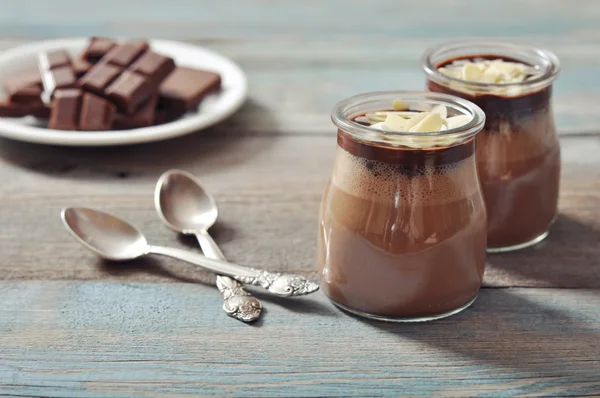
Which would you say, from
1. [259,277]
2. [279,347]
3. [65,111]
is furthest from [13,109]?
[279,347]

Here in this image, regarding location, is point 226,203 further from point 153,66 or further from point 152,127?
point 153,66

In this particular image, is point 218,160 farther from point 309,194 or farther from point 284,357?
point 284,357

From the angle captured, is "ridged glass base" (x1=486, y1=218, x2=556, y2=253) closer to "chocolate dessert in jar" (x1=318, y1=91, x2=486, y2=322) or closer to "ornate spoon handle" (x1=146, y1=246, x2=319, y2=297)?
"chocolate dessert in jar" (x1=318, y1=91, x2=486, y2=322)

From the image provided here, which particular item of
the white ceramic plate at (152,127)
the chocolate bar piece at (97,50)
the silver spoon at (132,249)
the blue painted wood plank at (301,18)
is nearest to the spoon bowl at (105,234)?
the silver spoon at (132,249)

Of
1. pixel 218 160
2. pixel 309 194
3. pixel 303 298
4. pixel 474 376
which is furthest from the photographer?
pixel 218 160

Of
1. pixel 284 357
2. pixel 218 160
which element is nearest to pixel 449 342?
pixel 284 357

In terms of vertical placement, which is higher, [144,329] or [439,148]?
[439,148]

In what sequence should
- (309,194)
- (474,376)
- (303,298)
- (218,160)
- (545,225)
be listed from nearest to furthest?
1. (474,376)
2. (303,298)
3. (545,225)
4. (309,194)
5. (218,160)
